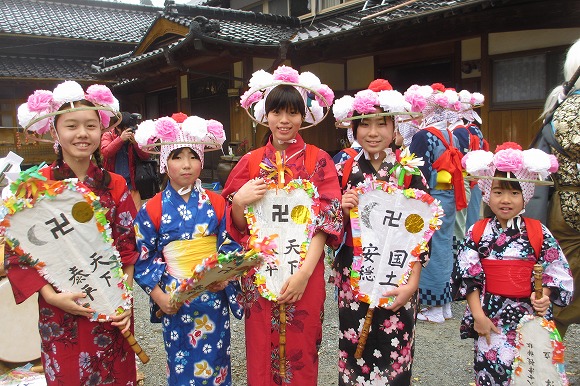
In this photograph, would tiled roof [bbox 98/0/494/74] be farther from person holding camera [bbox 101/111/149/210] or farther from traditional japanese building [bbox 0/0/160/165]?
traditional japanese building [bbox 0/0/160/165]

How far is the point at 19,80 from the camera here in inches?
563

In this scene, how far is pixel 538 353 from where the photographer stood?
2.19m

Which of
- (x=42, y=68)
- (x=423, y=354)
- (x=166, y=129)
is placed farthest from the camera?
(x=42, y=68)

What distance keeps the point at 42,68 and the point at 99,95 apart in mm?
15300

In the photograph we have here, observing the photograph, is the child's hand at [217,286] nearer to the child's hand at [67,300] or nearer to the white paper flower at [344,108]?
the child's hand at [67,300]

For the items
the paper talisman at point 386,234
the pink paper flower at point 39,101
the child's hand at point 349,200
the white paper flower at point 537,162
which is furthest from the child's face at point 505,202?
the pink paper flower at point 39,101

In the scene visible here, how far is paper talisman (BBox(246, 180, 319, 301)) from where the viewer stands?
2.33 metres

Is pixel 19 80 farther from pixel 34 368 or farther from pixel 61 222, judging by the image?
pixel 61 222

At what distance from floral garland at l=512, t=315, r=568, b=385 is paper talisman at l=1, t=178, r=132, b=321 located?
196cm

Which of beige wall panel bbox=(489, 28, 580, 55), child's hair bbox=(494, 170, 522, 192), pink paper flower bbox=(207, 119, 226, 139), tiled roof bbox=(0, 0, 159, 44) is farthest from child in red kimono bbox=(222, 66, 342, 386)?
tiled roof bbox=(0, 0, 159, 44)

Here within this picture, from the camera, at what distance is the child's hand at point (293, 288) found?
2.25 meters

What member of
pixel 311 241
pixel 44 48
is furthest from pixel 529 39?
pixel 44 48

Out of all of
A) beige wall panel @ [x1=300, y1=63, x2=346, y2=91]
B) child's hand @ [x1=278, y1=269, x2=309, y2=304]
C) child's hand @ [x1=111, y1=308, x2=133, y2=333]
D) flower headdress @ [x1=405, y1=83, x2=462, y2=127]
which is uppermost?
beige wall panel @ [x1=300, y1=63, x2=346, y2=91]

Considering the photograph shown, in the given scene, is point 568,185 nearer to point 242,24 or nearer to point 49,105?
point 49,105
